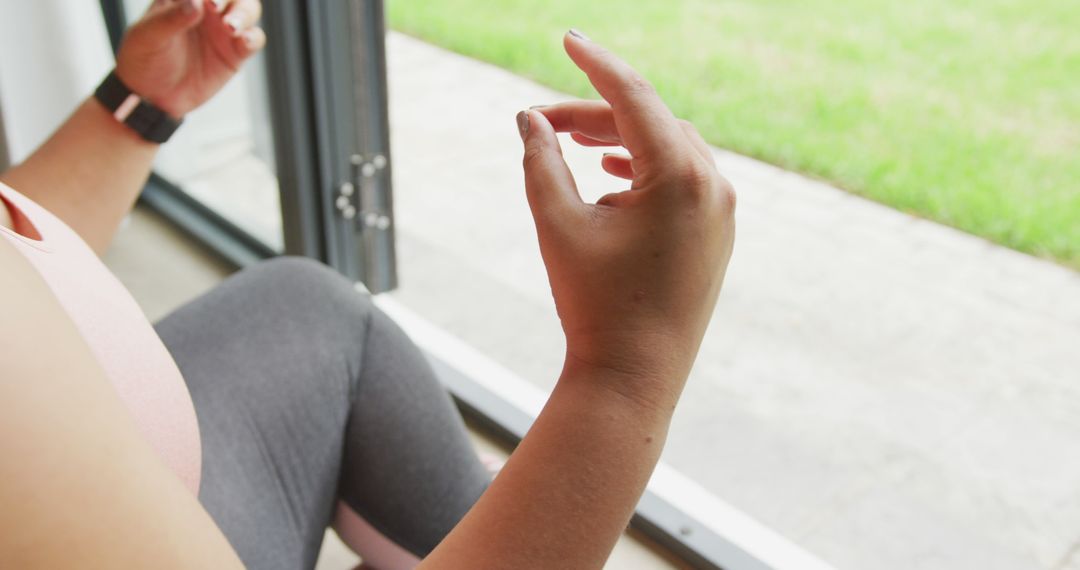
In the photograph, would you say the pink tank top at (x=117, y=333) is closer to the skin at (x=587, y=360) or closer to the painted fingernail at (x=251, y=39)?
the skin at (x=587, y=360)

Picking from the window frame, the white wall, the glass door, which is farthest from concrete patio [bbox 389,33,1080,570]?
the white wall

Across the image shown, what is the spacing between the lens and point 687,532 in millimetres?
1438

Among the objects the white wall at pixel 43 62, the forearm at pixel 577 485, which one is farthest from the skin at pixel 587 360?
the white wall at pixel 43 62

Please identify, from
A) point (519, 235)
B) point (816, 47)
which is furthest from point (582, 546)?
point (816, 47)

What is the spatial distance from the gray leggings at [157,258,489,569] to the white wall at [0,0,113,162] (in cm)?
132

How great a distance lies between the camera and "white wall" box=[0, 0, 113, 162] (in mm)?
2062

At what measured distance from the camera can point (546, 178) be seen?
59cm

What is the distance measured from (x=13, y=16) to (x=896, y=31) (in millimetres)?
1941

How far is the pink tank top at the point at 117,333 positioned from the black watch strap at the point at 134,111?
35cm

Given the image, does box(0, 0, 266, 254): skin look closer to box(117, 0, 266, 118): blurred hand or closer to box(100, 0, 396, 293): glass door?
box(117, 0, 266, 118): blurred hand

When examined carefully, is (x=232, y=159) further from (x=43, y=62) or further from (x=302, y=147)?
(x=302, y=147)

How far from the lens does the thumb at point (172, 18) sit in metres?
1.00

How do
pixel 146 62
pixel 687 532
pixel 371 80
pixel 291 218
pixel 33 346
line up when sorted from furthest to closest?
→ pixel 291 218 → pixel 371 80 → pixel 687 532 → pixel 146 62 → pixel 33 346

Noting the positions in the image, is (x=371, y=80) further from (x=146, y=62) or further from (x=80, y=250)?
(x=80, y=250)
